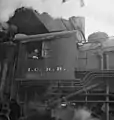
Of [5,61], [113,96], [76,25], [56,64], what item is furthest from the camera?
[76,25]

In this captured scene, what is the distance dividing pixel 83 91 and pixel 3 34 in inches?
114

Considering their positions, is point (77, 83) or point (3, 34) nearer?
point (77, 83)

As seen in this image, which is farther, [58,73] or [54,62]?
[54,62]

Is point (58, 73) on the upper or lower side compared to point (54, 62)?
lower

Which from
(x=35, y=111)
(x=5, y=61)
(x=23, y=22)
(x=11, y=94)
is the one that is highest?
(x=23, y=22)

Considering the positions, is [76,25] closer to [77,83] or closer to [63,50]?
[63,50]

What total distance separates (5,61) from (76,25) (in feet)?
9.36

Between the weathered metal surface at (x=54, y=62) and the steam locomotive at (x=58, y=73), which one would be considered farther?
the weathered metal surface at (x=54, y=62)

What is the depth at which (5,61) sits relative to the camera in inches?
231

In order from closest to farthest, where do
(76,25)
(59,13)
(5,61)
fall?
(5,61) → (59,13) → (76,25)

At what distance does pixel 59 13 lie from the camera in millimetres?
6801

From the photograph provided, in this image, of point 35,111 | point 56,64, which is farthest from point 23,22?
point 35,111

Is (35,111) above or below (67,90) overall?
below

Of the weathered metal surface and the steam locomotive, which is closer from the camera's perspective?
the steam locomotive
